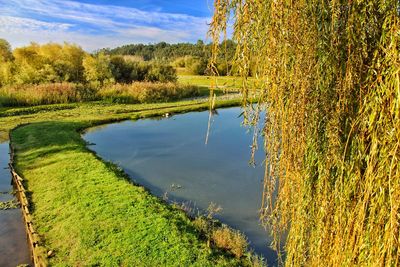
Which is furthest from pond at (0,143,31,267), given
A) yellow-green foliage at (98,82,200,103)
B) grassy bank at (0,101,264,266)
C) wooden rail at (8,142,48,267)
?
yellow-green foliage at (98,82,200,103)

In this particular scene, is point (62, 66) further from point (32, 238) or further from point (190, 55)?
point (190, 55)

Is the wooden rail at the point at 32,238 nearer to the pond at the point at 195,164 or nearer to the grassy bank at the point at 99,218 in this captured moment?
the grassy bank at the point at 99,218

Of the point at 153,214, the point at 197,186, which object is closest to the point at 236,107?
the point at 197,186

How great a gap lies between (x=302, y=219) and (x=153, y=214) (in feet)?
17.0

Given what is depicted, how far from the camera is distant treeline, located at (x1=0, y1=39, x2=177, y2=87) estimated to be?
29.3 m

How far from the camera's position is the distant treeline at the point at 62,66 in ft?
96.3

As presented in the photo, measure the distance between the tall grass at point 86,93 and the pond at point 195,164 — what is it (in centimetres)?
844

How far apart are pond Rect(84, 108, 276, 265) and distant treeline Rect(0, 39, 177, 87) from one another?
42.9 ft

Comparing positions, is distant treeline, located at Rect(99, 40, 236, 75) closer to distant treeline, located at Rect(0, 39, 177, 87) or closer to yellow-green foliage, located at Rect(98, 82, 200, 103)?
distant treeline, located at Rect(0, 39, 177, 87)

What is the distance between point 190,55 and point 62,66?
115 ft

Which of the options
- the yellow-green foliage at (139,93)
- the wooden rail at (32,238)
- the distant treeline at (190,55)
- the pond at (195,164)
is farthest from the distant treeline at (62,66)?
the wooden rail at (32,238)

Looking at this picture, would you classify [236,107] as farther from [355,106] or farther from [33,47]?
[355,106]

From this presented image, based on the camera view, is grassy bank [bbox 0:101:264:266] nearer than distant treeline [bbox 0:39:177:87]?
Yes

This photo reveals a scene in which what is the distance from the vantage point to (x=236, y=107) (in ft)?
94.2
